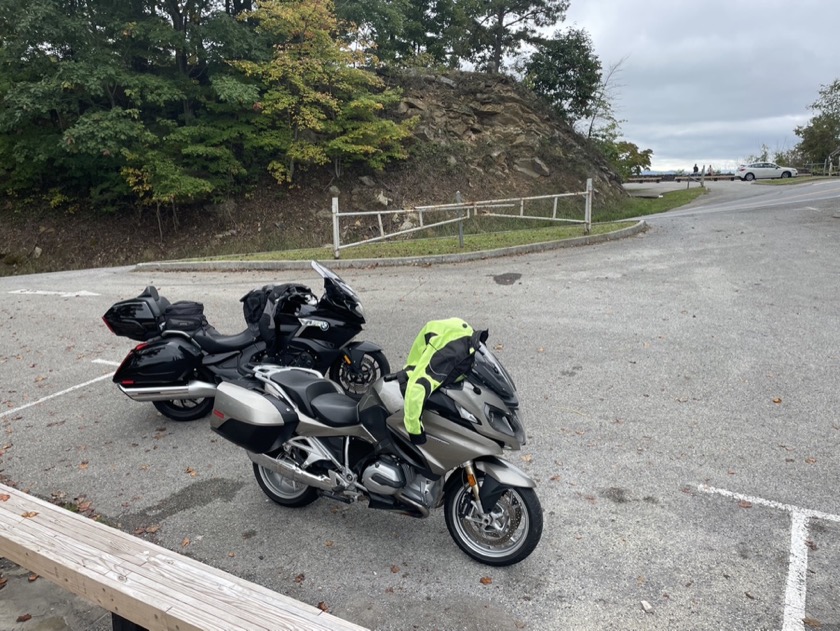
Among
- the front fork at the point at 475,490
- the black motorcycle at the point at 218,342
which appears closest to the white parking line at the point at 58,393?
the black motorcycle at the point at 218,342

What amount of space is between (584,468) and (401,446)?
5.54 feet

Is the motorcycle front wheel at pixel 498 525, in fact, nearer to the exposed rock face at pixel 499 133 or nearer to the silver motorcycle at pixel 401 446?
the silver motorcycle at pixel 401 446

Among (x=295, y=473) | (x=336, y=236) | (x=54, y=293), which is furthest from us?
(x=336, y=236)

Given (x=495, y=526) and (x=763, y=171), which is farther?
(x=763, y=171)

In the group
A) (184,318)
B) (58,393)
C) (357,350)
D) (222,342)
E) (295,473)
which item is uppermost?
(184,318)

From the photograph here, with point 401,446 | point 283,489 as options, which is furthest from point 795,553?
point 283,489

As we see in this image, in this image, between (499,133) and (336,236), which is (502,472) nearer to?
(336,236)

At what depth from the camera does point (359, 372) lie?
17.8ft

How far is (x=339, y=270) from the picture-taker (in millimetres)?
12023

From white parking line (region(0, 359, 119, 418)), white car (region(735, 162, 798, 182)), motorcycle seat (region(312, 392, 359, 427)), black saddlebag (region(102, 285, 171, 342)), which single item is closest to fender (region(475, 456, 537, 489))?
motorcycle seat (region(312, 392, 359, 427))

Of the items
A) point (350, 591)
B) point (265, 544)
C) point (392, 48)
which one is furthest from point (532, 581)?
point (392, 48)

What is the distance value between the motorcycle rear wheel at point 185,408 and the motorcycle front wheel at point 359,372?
1212mm

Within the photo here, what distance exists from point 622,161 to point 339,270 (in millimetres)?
31091

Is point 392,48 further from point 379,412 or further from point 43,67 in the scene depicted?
point 379,412
